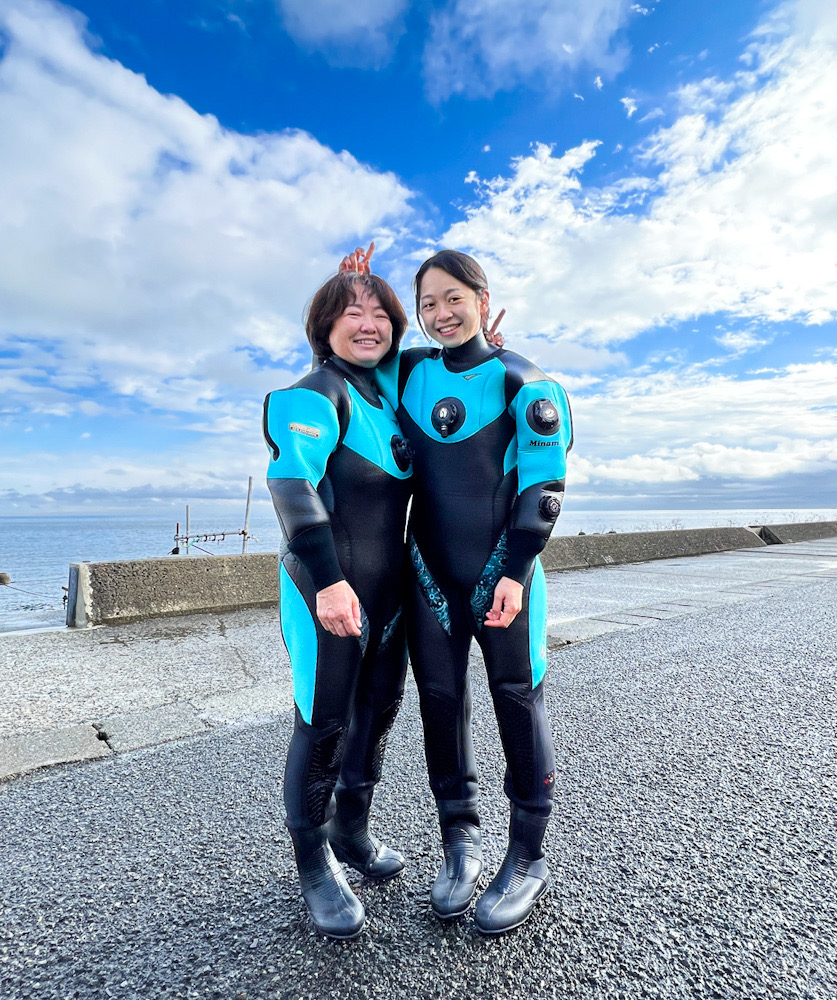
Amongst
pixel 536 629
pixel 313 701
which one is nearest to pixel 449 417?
pixel 536 629

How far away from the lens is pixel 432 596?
6.79 feet

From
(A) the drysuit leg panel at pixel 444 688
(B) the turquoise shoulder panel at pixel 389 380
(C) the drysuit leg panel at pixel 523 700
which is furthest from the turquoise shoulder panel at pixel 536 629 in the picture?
(B) the turquoise shoulder panel at pixel 389 380

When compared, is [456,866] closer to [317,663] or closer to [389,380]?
[317,663]

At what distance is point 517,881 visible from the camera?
6.41 feet

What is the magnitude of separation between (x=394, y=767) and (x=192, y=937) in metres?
1.29

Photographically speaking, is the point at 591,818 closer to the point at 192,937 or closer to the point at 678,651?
the point at 192,937

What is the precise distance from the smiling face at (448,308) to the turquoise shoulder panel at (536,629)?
0.85 metres

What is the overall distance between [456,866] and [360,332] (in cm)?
185

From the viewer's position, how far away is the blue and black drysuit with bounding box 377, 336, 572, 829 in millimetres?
1984

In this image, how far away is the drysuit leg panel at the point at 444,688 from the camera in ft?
6.77

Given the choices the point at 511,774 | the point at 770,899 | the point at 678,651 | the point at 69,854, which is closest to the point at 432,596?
the point at 511,774

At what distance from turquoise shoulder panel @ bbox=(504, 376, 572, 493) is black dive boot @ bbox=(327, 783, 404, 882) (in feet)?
4.16

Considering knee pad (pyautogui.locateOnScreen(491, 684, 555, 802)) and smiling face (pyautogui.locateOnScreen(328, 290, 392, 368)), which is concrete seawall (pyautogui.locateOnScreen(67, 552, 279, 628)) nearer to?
smiling face (pyautogui.locateOnScreen(328, 290, 392, 368))

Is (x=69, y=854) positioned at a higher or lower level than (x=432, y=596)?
lower
